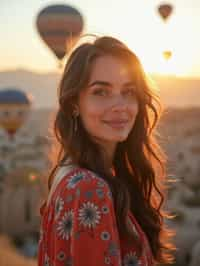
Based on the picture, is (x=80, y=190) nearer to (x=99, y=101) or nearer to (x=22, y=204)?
(x=99, y=101)

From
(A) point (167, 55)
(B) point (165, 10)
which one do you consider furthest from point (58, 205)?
(A) point (167, 55)

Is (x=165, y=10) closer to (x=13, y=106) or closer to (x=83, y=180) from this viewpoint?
(x=13, y=106)

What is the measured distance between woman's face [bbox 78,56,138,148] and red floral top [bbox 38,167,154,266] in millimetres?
179

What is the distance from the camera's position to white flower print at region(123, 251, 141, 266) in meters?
1.33

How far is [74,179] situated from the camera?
4.13 feet

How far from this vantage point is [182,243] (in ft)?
44.8

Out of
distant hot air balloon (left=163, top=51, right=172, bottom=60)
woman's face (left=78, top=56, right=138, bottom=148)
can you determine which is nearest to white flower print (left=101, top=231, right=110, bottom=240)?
woman's face (left=78, top=56, right=138, bottom=148)

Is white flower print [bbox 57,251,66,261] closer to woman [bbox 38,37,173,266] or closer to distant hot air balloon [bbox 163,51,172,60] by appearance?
woman [bbox 38,37,173,266]

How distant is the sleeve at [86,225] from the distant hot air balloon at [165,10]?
16.0 metres

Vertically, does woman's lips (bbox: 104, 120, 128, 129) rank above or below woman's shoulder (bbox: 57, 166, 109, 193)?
above

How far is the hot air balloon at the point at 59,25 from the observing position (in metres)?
14.0

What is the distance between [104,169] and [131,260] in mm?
220

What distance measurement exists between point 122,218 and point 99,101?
0.29 m

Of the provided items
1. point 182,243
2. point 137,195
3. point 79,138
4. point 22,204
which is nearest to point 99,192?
point 79,138
